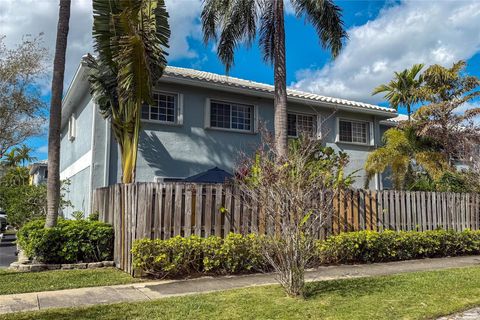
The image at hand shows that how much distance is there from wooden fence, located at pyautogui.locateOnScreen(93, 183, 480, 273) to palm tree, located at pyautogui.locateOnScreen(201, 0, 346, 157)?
4.02 meters

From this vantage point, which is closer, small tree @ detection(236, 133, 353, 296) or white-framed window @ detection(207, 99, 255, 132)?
small tree @ detection(236, 133, 353, 296)

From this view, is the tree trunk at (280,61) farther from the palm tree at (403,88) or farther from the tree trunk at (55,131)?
the palm tree at (403,88)

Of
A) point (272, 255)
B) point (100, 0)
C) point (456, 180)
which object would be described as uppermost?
point (100, 0)

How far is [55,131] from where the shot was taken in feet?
33.3

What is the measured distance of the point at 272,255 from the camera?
6.91 metres

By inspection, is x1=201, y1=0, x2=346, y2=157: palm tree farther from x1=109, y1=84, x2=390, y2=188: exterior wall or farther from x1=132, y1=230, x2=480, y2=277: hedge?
x1=132, y1=230, x2=480, y2=277: hedge

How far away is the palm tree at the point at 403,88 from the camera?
22712 millimetres

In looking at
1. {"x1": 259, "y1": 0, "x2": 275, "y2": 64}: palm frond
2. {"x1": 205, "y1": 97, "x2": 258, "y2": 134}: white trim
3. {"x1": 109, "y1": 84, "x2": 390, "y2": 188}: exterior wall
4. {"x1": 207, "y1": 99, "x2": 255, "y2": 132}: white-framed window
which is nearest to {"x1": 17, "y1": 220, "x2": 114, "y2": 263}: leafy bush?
{"x1": 109, "y1": 84, "x2": 390, "y2": 188}: exterior wall

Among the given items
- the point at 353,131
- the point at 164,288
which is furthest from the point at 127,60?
the point at 353,131

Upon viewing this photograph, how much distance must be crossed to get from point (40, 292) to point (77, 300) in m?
1.00

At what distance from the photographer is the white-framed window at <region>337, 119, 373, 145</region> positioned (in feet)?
60.2

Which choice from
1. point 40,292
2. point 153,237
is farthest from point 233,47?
point 40,292

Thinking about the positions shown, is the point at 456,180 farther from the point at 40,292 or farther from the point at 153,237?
the point at 40,292

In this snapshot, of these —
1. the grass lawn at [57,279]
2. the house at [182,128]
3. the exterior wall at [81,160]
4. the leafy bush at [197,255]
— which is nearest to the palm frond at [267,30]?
the house at [182,128]
